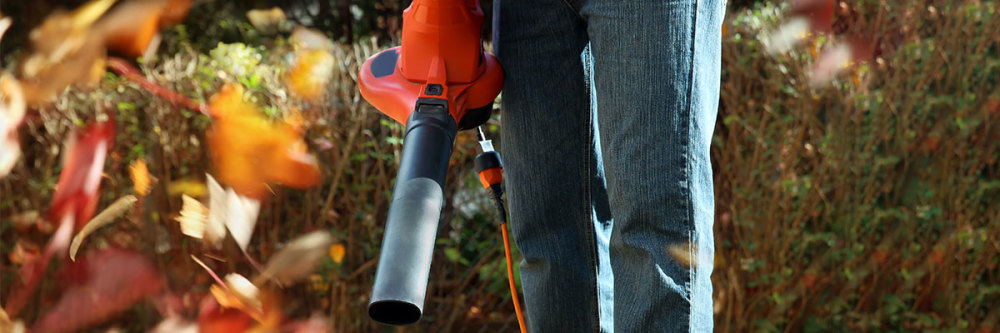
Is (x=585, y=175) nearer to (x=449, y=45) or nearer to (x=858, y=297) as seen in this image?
(x=449, y=45)

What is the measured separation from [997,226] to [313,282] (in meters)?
1.93

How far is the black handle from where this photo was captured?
0.81 m

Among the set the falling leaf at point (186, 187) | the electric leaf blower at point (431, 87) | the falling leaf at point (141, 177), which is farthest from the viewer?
the falling leaf at point (186, 187)

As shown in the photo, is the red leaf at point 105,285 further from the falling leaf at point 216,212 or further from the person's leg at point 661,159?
the person's leg at point 661,159

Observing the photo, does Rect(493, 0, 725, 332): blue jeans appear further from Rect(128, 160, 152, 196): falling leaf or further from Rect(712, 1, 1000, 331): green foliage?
Rect(128, 160, 152, 196): falling leaf

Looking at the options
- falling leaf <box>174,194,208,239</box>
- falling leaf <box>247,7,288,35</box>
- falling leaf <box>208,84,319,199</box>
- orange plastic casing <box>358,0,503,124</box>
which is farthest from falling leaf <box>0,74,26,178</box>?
falling leaf <box>247,7,288,35</box>

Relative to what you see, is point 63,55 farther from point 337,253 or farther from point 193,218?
point 337,253

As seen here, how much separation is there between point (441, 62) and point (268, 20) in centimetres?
306

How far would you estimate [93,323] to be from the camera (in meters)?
2.56

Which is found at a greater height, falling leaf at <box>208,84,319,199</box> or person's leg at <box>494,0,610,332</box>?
person's leg at <box>494,0,610,332</box>

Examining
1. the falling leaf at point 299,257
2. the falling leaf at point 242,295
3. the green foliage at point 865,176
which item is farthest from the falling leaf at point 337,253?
the falling leaf at point 242,295

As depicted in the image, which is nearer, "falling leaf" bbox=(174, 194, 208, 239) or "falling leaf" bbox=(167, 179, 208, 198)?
"falling leaf" bbox=(174, 194, 208, 239)

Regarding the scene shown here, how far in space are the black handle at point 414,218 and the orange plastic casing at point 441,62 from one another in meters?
0.05

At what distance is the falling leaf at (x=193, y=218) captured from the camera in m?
1.08
